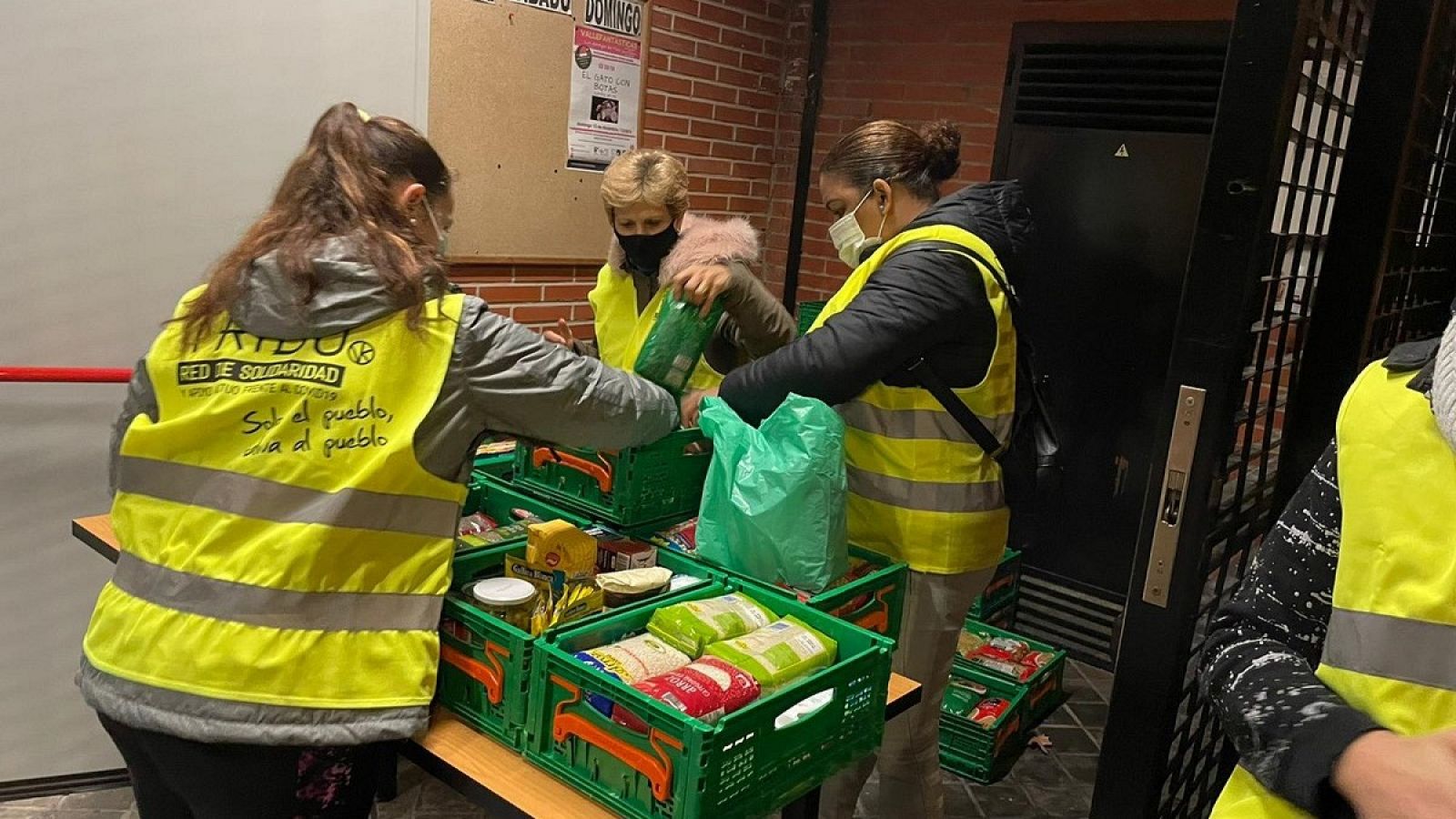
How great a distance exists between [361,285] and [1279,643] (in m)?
1.14

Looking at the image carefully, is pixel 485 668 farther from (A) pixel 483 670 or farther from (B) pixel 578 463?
(B) pixel 578 463

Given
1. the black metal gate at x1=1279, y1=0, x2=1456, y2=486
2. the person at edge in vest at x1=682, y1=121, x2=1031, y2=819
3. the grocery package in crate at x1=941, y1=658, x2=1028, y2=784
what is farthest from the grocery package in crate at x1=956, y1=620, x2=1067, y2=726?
the black metal gate at x1=1279, y1=0, x2=1456, y2=486

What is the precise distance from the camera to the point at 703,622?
148 cm

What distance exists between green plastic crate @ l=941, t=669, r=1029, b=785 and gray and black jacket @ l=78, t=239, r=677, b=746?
1.96m

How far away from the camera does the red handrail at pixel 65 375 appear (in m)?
2.31

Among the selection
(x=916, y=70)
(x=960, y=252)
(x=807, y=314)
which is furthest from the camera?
(x=916, y=70)

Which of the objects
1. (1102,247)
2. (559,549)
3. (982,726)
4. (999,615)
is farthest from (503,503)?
(1102,247)

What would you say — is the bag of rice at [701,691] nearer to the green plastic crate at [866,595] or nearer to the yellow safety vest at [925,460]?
the green plastic crate at [866,595]

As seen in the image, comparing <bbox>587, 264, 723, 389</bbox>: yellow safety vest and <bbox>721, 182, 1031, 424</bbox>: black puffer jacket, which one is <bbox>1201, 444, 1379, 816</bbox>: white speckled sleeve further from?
<bbox>587, 264, 723, 389</bbox>: yellow safety vest

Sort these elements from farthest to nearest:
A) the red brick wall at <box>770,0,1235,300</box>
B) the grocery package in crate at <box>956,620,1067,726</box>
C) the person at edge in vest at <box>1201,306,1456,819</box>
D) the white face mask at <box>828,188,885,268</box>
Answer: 1. the red brick wall at <box>770,0,1235,300</box>
2. the grocery package in crate at <box>956,620,1067,726</box>
3. the white face mask at <box>828,188,885,268</box>
4. the person at edge in vest at <box>1201,306,1456,819</box>

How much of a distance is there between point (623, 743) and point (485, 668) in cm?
27

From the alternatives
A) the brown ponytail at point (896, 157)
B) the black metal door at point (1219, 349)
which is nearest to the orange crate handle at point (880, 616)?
the black metal door at point (1219, 349)

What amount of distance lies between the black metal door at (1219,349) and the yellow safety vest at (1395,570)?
64cm

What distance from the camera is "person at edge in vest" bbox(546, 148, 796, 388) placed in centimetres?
195
